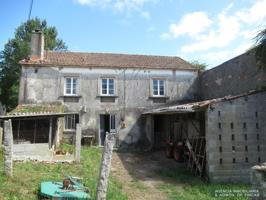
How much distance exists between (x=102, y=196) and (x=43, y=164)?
630cm

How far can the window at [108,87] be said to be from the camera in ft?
62.8

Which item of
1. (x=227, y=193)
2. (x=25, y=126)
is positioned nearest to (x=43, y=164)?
(x=25, y=126)

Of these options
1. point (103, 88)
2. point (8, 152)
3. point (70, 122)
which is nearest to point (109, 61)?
point (103, 88)

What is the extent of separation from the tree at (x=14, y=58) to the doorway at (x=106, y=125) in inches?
598

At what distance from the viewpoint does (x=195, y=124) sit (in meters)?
15.0

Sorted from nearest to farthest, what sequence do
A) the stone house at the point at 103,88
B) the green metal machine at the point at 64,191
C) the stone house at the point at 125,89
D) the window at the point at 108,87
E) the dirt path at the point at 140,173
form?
1. the green metal machine at the point at 64,191
2. the dirt path at the point at 140,173
3. the stone house at the point at 125,89
4. the stone house at the point at 103,88
5. the window at the point at 108,87

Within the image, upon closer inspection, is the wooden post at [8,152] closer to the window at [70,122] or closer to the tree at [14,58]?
the window at [70,122]

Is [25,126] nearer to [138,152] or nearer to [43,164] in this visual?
[43,164]

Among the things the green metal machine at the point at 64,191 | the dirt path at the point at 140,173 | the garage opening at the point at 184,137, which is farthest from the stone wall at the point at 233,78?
the green metal machine at the point at 64,191

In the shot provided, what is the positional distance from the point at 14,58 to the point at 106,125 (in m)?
18.7

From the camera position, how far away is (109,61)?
65.6ft

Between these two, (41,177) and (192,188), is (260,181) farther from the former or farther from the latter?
(41,177)

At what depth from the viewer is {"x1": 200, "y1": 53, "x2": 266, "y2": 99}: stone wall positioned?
14484mm

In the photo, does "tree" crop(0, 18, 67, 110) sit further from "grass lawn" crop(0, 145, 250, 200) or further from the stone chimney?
"grass lawn" crop(0, 145, 250, 200)
